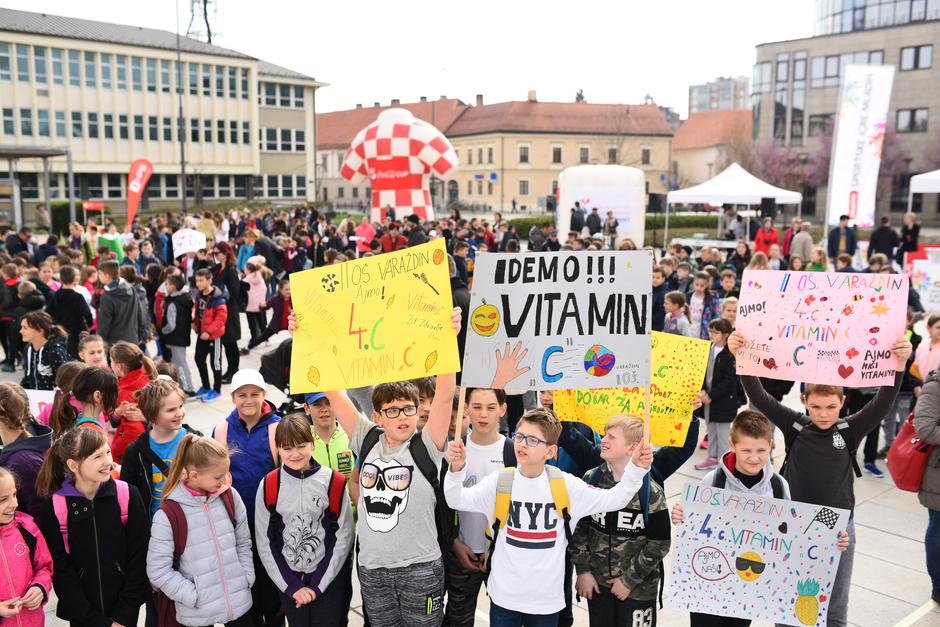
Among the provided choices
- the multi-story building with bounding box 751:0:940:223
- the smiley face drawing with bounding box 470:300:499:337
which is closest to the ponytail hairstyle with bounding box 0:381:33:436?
the smiley face drawing with bounding box 470:300:499:337

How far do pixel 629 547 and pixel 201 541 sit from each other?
2126 mm

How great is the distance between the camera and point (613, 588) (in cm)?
360

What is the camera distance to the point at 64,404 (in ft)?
14.9

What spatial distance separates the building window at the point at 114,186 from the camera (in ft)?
155

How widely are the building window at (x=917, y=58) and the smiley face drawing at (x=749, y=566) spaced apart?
185ft

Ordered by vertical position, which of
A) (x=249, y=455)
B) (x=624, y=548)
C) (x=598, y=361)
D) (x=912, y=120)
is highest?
(x=912, y=120)

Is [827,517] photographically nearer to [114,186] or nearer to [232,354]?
[232,354]

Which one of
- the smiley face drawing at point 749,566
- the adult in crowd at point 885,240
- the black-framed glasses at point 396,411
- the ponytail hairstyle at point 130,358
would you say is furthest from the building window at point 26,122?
the smiley face drawing at point 749,566

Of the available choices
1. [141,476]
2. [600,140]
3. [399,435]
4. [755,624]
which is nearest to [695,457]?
[755,624]

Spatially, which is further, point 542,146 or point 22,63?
point 542,146

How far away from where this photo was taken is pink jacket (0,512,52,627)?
324 cm

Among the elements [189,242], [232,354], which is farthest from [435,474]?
[189,242]

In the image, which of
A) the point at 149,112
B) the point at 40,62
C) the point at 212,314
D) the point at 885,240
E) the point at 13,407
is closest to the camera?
the point at 13,407

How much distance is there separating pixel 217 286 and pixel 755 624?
24.7ft
